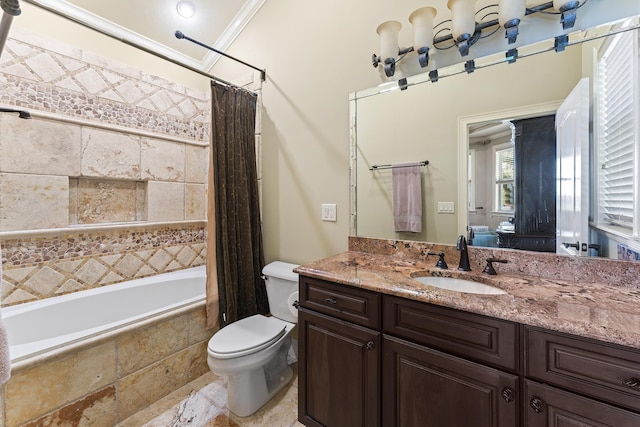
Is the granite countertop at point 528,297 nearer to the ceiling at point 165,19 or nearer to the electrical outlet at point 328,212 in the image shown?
the electrical outlet at point 328,212

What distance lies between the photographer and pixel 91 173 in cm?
205

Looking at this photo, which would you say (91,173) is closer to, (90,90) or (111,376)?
(90,90)

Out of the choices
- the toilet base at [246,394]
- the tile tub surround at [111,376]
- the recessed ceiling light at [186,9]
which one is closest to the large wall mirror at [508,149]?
the toilet base at [246,394]

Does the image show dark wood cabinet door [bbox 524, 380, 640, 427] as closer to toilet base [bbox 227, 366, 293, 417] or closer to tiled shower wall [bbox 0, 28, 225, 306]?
toilet base [bbox 227, 366, 293, 417]

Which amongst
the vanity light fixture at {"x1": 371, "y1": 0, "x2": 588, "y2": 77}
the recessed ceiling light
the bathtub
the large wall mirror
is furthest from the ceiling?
the bathtub

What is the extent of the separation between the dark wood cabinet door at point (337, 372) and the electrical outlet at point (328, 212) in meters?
0.78

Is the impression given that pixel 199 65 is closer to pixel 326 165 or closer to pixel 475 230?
pixel 326 165

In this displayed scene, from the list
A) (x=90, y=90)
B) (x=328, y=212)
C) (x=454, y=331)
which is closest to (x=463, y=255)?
(x=454, y=331)

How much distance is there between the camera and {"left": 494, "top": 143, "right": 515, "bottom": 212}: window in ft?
4.37

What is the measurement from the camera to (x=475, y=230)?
4.69ft

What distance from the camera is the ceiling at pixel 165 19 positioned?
2105 mm

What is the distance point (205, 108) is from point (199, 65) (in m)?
0.42

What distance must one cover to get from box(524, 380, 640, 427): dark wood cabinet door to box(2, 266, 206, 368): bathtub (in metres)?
1.83

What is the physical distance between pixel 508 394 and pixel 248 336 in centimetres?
130
